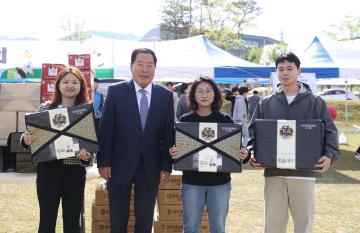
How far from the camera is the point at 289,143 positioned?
3.53 metres

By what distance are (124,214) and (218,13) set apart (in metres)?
38.6

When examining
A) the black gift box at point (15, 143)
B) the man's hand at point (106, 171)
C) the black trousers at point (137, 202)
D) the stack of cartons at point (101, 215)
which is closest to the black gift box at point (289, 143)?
the black trousers at point (137, 202)

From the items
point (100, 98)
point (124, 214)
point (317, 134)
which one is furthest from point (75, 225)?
point (100, 98)

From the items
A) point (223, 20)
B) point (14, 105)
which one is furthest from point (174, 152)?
point (223, 20)

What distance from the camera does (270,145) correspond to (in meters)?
3.55

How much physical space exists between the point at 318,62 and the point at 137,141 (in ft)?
31.7

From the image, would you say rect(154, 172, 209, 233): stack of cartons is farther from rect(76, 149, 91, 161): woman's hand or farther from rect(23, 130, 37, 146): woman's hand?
rect(23, 130, 37, 146): woman's hand

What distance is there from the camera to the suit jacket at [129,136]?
3570mm

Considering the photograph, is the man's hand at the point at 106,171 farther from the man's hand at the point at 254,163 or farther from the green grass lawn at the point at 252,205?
the green grass lawn at the point at 252,205

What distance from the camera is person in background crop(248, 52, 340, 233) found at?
3.63 meters

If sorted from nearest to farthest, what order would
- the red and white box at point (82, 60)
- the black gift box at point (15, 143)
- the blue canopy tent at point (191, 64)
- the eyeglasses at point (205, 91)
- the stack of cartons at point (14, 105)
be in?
the eyeglasses at point (205, 91)
the black gift box at point (15, 143)
the stack of cartons at point (14, 105)
the red and white box at point (82, 60)
the blue canopy tent at point (191, 64)

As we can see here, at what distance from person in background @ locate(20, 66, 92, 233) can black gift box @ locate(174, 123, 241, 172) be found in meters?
0.74

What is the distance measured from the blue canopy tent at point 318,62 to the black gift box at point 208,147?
8.62 m

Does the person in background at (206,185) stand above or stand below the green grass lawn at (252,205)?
above
